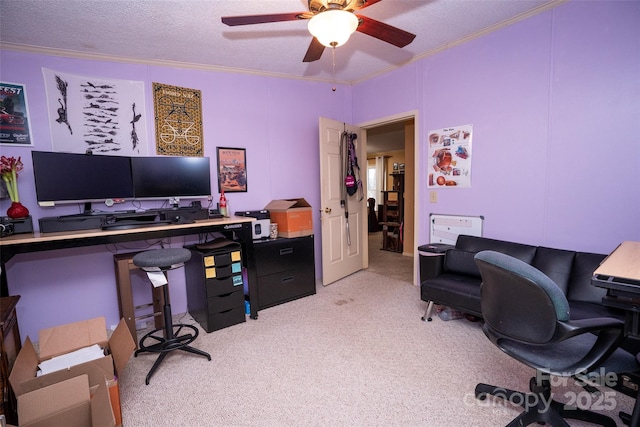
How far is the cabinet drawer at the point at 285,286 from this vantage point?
2.99 m

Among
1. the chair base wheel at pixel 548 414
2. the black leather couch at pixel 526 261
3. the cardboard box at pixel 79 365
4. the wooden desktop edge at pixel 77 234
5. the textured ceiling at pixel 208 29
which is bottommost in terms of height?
the chair base wheel at pixel 548 414

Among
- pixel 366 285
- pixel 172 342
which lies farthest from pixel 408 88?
pixel 172 342

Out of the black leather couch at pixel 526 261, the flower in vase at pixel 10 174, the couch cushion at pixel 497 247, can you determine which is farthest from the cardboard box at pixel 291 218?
the flower in vase at pixel 10 174

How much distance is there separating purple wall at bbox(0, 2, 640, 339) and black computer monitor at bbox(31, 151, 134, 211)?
0.30 meters

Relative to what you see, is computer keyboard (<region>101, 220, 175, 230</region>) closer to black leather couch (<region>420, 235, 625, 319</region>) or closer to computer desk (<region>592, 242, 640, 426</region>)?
black leather couch (<region>420, 235, 625, 319</region>)

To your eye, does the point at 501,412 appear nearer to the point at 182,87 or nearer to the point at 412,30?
the point at 412,30

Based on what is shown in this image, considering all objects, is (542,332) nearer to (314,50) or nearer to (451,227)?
(451,227)

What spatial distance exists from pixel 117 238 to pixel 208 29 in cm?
185

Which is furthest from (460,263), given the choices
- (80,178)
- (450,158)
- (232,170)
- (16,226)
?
(16,226)

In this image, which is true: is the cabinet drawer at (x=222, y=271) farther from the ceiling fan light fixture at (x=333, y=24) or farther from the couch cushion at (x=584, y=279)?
the couch cushion at (x=584, y=279)

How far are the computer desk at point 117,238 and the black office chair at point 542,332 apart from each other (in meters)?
2.03

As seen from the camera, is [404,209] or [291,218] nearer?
[291,218]

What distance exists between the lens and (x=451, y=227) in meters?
3.12

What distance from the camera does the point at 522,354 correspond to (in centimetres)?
130
